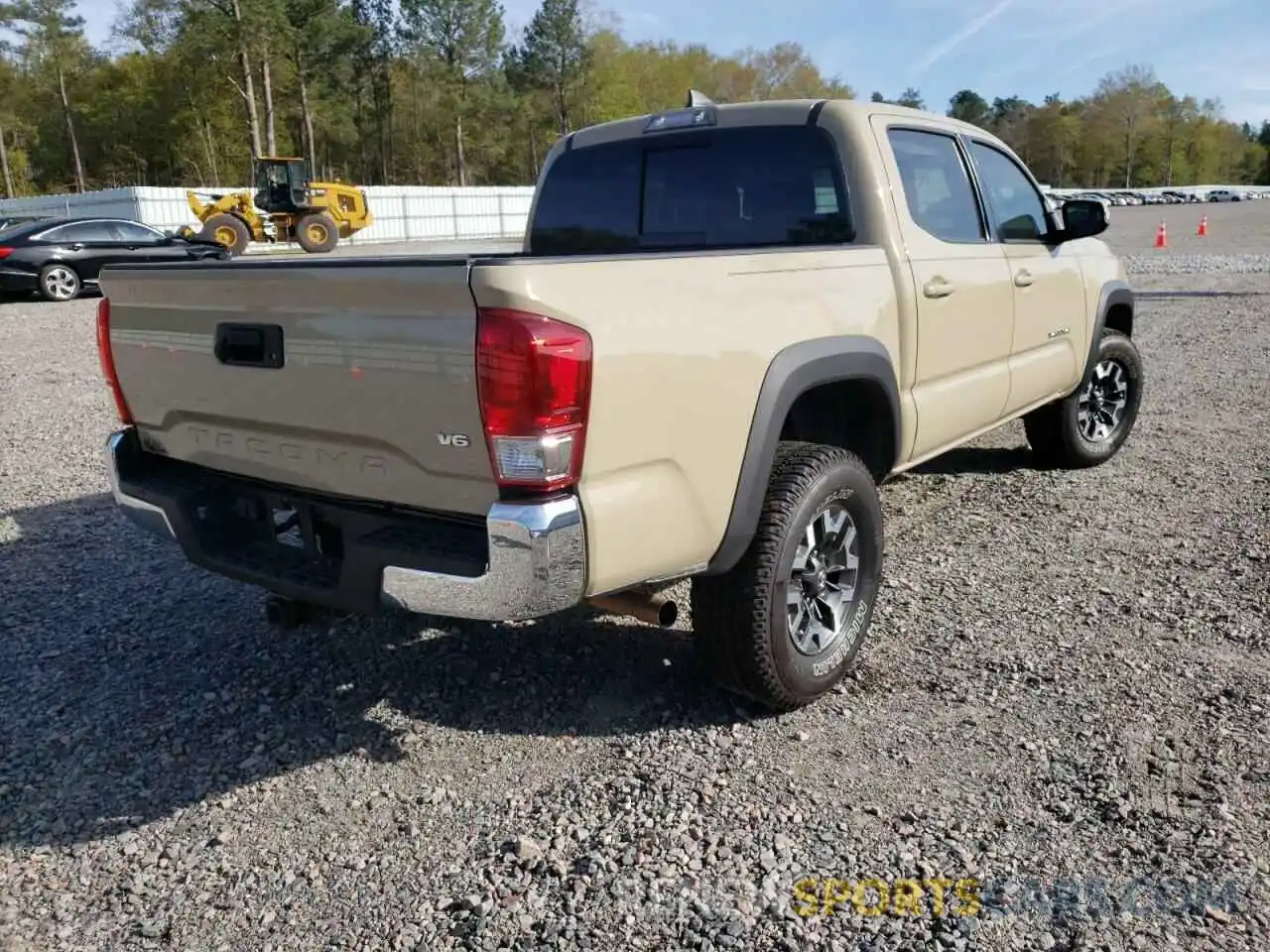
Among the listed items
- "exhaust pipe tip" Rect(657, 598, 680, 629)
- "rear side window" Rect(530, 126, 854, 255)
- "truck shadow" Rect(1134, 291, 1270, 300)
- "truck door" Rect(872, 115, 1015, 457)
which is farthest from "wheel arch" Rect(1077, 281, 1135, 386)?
"truck shadow" Rect(1134, 291, 1270, 300)

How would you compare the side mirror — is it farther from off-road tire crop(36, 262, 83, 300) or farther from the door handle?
off-road tire crop(36, 262, 83, 300)

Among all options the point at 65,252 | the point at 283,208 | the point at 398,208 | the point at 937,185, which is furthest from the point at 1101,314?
the point at 398,208

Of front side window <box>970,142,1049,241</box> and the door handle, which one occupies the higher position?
front side window <box>970,142,1049,241</box>

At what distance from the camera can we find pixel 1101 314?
5.68m

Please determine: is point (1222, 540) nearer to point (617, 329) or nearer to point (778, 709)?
point (778, 709)

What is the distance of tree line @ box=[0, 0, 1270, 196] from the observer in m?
47.6

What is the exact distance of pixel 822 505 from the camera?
10.6 feet

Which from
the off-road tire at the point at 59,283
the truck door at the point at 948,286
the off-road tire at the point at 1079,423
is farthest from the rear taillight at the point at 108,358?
the off-road tire at the point at 59,283

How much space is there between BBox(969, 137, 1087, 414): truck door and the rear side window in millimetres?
1166

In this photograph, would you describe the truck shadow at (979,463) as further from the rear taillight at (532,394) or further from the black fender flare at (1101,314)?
the rear taillight at (532,394)

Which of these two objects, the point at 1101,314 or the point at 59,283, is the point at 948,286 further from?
the point at 59,283

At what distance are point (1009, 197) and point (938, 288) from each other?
1320mm

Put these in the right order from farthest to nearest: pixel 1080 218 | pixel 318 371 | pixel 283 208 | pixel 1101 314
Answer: pixel 283 208 → pixel 1101 314 → pixel 1080 218 → pixel 318 371

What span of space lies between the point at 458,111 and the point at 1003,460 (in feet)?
197
